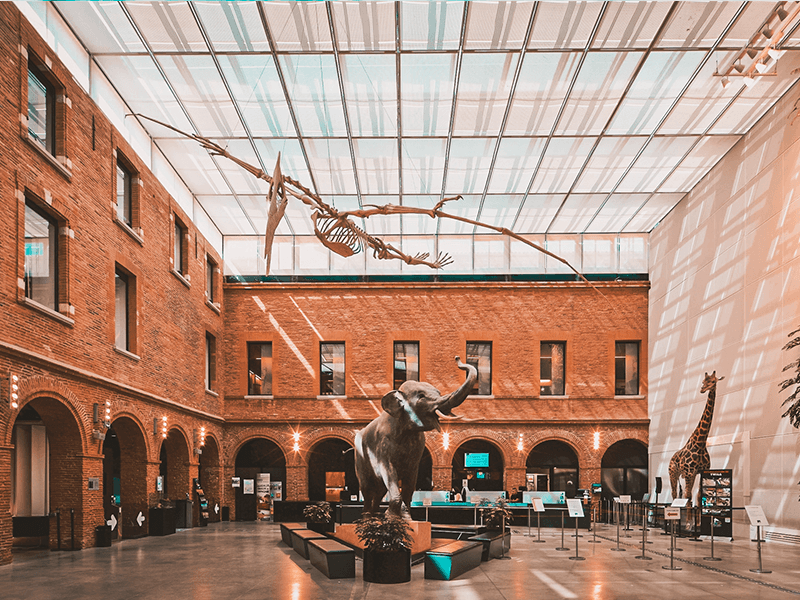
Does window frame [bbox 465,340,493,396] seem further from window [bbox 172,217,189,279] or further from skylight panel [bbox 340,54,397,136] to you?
window [bbox 172,217,189,279]

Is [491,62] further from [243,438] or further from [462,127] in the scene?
[243,438]

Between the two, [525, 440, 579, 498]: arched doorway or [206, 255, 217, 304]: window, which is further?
[525, 440, 579, 498]: arched doorway

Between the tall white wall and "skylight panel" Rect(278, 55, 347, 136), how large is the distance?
1044cm

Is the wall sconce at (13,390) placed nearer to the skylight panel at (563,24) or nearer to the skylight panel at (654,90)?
the skylight panel at (563,24)

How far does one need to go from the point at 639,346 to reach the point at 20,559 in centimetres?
2198

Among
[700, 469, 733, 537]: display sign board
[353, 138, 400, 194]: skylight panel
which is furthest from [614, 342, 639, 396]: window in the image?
[353, 138, 400, 194]: skylight panel

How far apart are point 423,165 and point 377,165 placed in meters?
1.39

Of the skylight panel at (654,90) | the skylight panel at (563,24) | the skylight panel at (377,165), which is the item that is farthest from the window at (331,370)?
the skylight panel at (563,24)

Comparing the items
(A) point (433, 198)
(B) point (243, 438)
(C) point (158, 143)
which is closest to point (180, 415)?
(B) point (243, 438)

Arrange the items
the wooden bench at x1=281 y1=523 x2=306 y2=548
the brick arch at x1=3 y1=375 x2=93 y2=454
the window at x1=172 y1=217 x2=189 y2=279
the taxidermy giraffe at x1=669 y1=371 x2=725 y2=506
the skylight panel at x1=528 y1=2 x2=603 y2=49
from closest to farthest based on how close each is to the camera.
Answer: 1. the brick arch at x1=3 y1=375 x2=93 y2=454
2. the skylight panel at x1=528 y1=2 x2=603 y2=49
3. the wooden bench at x1=281 y1=523 x2=306 y2=548
4. the taxidermy giraffe at x1=669 y1=371 x2=725 y2=506
5. the window at x1=172 y1=217 x2=189 y2=279

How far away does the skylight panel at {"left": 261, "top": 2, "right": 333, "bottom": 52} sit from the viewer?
577 inches

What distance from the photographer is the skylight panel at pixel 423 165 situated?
2103 centimetres

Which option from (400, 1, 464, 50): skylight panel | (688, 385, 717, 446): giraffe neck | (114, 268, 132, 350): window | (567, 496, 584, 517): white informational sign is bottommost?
(567, 496, 584, 517): white informational sign

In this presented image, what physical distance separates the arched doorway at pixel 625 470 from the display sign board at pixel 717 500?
9233 mm
